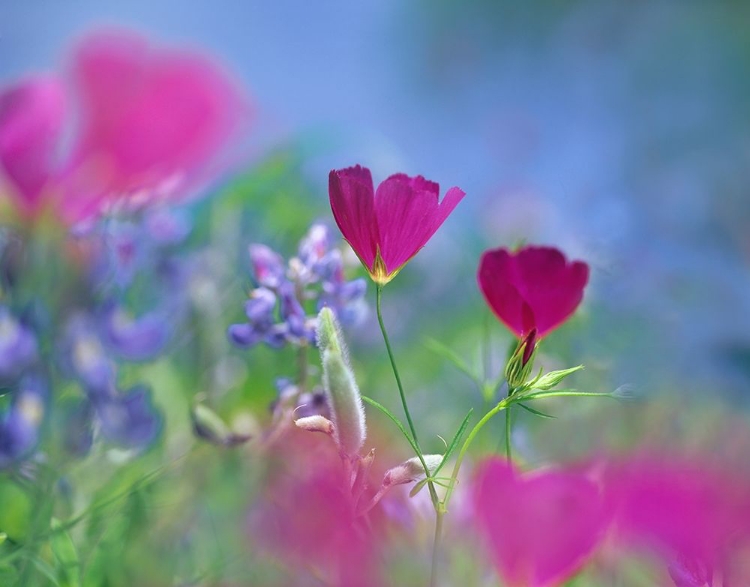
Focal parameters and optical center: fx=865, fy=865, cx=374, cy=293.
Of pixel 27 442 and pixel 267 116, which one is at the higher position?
pixel 267 116

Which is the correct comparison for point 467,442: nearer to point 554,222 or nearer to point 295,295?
point 295,295

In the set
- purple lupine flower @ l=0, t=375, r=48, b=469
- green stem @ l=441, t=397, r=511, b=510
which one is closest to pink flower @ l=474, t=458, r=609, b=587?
green stem @ l=441, t=397, r=511, b=510

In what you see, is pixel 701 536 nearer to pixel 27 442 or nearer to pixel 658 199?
pixel 27 442

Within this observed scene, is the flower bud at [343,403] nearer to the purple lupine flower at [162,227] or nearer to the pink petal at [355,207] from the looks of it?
the pink petal at [355,207]

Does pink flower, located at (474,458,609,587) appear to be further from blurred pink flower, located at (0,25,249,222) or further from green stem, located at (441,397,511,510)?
blurred pink flower, located at (0,25,249,222)

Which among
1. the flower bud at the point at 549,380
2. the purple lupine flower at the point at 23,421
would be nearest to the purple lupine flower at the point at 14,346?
the purple lupine flower at the point at 23,421

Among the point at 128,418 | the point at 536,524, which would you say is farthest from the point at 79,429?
the point at 536,524

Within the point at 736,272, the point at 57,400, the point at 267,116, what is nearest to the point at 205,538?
the point at 57,400
